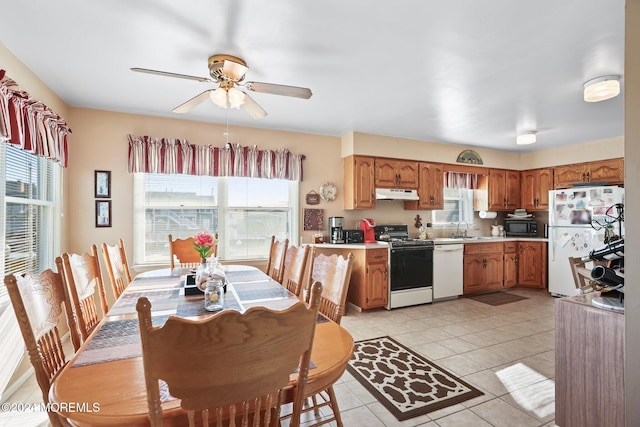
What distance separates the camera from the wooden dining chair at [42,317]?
102cm

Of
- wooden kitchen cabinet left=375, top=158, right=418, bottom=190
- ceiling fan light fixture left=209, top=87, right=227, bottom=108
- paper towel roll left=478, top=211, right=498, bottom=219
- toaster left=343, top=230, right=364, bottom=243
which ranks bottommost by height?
toaster left=343, top=230, right=364, bottom=243

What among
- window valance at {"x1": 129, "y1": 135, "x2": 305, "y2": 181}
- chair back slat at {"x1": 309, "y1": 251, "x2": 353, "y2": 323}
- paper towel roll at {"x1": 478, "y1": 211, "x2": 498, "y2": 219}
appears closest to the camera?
chair back slat at {"x1": 309, "y1": 251, "x2": 353, "y2": 323}

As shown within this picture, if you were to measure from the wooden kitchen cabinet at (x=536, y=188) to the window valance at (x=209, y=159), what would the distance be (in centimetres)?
434

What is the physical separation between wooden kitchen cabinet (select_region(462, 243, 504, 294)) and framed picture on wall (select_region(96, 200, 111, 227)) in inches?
192

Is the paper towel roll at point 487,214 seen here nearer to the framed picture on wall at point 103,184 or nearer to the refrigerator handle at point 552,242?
the refrigerator handle at point 552,242

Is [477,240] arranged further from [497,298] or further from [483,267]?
[497,298]

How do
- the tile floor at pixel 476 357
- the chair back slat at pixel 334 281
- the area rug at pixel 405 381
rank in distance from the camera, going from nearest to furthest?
the chair back slat at pixel 334 281 → the tile floor at pixel 476 357 → the area rug at pixel 405 381

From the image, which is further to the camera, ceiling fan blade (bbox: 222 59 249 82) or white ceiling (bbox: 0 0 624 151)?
ceiling fan blade (bbox: 222 59 249 82)

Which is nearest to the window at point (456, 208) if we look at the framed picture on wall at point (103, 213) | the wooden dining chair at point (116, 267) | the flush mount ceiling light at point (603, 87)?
the flush mount ceiling light at point (603, 87)

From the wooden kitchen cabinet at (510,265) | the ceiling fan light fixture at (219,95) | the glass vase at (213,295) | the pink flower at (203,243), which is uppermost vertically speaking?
the ceiling fan light fixture at (219,95)

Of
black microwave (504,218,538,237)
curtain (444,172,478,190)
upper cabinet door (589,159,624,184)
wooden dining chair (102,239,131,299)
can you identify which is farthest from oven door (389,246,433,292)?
wooden dining chair (102,239,131,299)

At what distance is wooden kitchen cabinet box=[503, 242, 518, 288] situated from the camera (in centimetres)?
522

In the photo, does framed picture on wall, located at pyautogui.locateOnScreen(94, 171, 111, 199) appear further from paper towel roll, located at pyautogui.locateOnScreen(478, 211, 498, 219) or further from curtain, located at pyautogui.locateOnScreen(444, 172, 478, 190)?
paper towel roll, located at pyautogui.locateOnScreen(478, 211, 498, 219)

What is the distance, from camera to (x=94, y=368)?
41.5 inches
